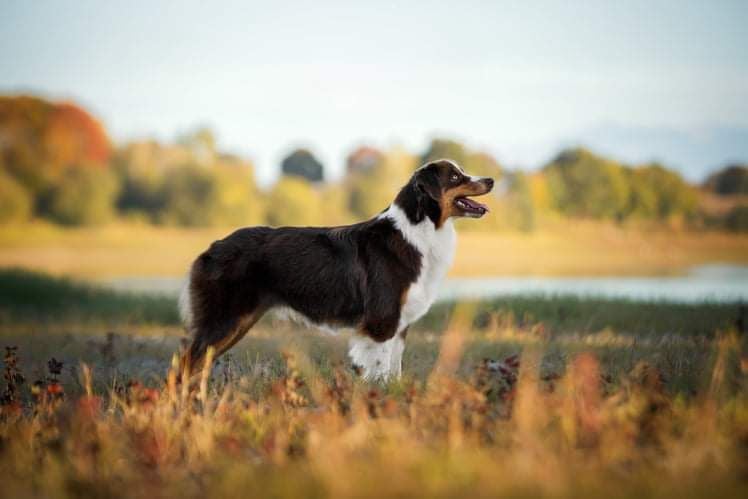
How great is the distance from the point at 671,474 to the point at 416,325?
9146mm

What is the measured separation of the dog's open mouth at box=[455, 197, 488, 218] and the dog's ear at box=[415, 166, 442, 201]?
0.84 feet

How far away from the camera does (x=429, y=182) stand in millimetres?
7715

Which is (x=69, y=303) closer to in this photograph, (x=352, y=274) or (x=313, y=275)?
(x=313, y=275)

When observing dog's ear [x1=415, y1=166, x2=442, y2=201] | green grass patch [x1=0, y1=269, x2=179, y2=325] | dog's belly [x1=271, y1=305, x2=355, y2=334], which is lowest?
green grass patch [x1=0, y1=269, x2=179, y2=325]

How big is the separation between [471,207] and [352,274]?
1.35m

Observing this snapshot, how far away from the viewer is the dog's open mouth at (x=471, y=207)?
7.84 metres

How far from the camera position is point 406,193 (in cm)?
783

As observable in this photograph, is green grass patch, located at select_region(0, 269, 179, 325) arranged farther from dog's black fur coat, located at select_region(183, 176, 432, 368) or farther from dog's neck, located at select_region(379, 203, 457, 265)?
dog's neck, located at select_region(379, 203, 457, 265)

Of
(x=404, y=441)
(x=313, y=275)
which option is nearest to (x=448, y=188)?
(x=313, y=275)

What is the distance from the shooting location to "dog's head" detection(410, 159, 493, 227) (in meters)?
7.72

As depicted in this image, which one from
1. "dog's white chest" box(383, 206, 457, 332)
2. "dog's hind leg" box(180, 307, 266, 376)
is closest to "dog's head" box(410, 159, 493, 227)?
"dog's white chest" box(383, 206, 457, 332)

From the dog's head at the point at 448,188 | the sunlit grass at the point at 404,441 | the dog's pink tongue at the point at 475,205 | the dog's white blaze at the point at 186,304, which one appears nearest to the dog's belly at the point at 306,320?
the sunlit grass at the point at 404,441

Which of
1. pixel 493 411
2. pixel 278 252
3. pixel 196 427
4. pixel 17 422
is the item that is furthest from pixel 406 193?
pixel 17 422

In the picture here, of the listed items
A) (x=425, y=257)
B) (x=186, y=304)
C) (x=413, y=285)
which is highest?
(x=425, y=257)
